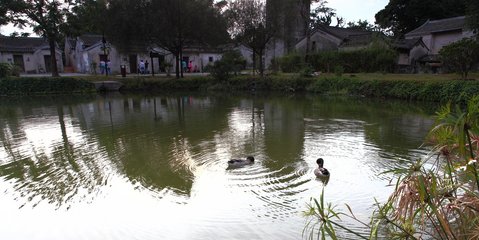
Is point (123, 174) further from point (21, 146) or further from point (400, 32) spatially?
point (400, 32)

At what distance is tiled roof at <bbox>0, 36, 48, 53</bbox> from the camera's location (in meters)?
40.4

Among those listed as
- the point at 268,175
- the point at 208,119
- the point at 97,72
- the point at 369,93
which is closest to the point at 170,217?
the point at 268,175

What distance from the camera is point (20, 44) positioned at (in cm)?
4188

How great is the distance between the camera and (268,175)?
8.48 m

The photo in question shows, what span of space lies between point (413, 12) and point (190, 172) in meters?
46.7

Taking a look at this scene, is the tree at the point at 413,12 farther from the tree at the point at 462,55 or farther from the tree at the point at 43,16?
the tree at the point at 43,16

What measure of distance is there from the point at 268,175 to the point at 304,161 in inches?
57.2

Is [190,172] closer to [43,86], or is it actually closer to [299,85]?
[299,85]

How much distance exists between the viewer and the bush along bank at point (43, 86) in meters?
30.0

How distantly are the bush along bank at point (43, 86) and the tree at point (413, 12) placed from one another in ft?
113

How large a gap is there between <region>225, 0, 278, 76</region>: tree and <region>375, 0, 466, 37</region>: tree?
1839 cm

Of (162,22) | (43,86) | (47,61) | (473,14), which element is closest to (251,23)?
(162,22)

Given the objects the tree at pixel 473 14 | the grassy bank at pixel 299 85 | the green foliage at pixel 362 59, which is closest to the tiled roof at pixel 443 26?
the green foliage at pixel 362 59

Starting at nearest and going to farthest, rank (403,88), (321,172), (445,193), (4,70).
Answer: (445,193) → (321,172) → (403,88) → (4,70)
